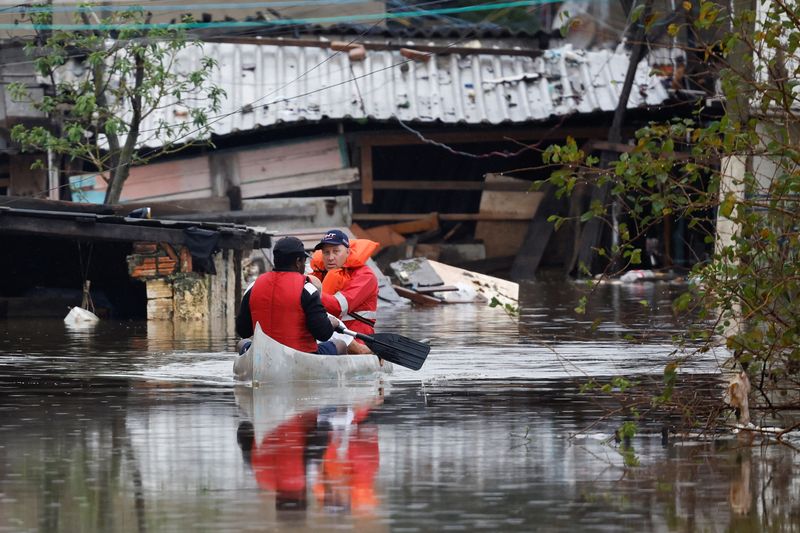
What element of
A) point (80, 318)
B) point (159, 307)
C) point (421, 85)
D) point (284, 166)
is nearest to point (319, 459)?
point (159, 307)

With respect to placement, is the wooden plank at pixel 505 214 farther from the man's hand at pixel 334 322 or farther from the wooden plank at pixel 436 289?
the man's hand at pixel 334 322

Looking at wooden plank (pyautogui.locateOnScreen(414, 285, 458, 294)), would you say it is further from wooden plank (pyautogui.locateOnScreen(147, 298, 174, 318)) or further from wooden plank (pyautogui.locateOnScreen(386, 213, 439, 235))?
wooden plank (pyautogui.locateOnScreen(147, 298, 174, 318))

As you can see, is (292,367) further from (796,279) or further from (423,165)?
(423,165)

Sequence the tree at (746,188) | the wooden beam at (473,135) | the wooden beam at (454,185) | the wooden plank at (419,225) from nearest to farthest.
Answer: the tree at (746,188)
the wooden beam at (473,135)
the wooden beam at (454,185)
the wooden plank at (419,225)

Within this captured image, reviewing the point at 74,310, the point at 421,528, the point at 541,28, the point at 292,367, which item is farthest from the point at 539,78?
the point at 421,528

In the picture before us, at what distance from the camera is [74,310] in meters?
23.2

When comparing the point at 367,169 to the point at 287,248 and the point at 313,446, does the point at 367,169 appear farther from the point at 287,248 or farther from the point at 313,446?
the point at 313,446

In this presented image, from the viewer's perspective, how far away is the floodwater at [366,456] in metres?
7.84

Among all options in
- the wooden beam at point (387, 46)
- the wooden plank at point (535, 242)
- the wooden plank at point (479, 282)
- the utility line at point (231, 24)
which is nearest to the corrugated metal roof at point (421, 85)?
the wooden beam at point (387, 46)

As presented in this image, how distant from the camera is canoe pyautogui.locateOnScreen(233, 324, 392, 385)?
1406 cm

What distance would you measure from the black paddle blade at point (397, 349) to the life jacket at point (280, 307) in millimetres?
Result: 1307

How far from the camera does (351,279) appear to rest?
51.8 ft

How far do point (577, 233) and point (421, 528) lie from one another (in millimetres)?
26509

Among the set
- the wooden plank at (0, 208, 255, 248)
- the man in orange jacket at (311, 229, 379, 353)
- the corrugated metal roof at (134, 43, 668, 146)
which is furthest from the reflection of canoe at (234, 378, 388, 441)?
the corrugated metal roof at (134, 43, 668, 146)
